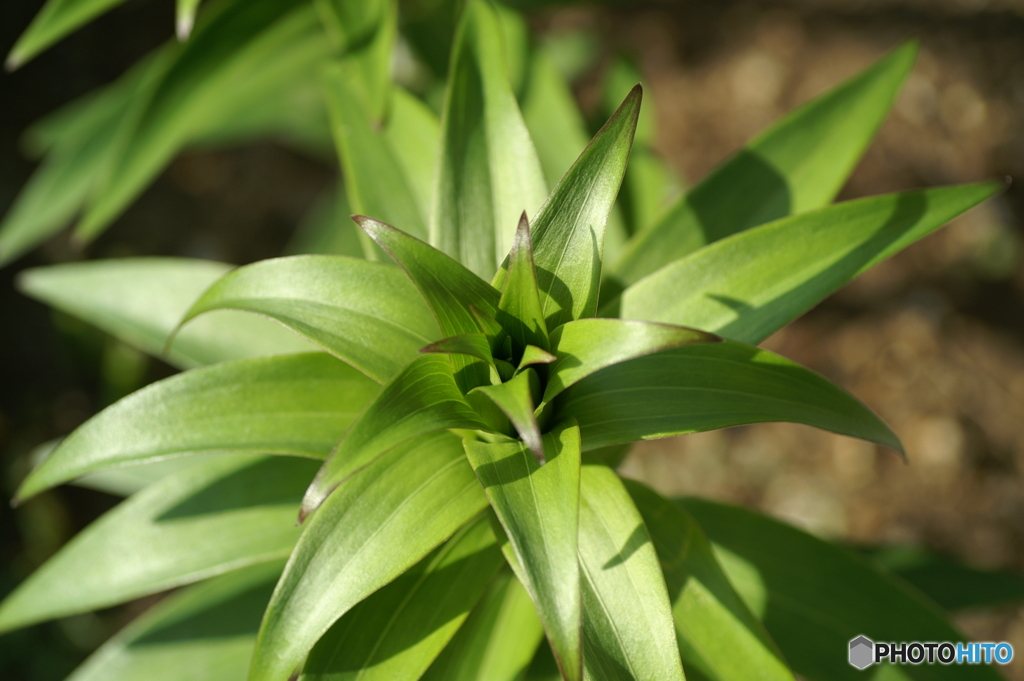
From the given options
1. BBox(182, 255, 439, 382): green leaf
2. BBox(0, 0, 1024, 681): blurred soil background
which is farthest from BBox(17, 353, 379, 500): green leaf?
BBox(0, 0, 1024, 681): blurred soil background

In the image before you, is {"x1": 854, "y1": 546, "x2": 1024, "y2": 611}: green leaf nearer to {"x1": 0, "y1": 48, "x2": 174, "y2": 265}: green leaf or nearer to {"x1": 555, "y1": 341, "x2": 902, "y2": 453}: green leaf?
{"x1": 555, "y1": 341, "x2": 902, "y2": 453}: green leaf

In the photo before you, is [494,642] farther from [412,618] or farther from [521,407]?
[521,407]

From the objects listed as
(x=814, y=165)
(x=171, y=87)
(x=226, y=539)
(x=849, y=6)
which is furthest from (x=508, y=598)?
(x=849, y=6)

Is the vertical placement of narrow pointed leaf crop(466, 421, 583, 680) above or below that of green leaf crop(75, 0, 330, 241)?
below

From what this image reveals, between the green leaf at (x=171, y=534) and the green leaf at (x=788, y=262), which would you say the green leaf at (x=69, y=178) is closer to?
the green leaf at (x=171, y=534)

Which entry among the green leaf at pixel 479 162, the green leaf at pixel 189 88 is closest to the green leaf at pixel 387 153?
the green leaf at pixel 479 162

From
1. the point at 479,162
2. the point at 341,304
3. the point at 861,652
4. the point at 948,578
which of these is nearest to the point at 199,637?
the point at 341,304

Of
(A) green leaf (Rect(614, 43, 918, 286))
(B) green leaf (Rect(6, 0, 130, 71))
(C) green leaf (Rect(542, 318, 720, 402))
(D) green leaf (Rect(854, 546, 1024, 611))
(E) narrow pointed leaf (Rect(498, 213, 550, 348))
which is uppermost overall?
(B) green leaf (Rect(6, 0, 130, 71))
